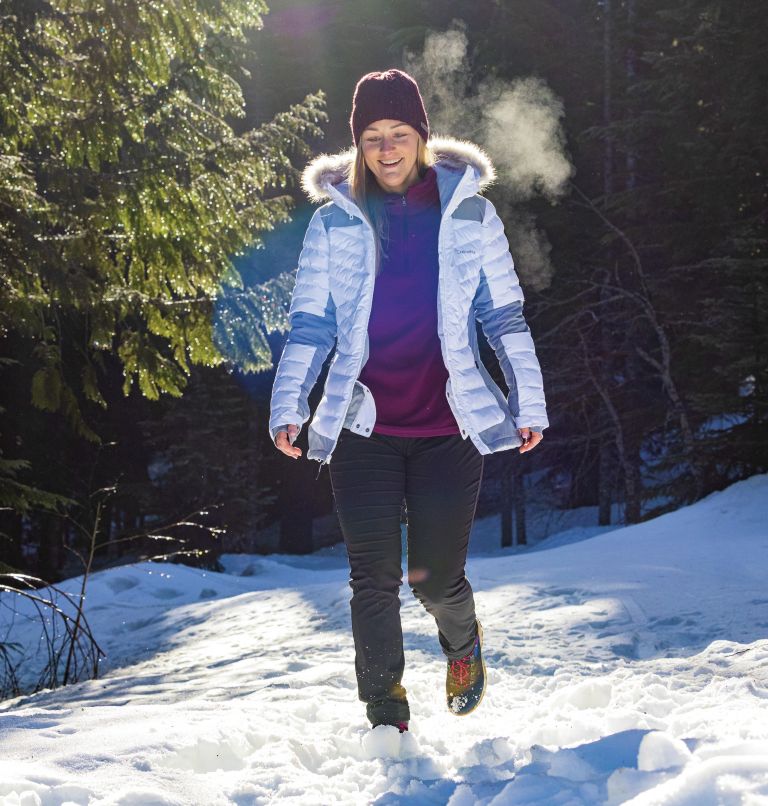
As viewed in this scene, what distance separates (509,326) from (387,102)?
93 cm

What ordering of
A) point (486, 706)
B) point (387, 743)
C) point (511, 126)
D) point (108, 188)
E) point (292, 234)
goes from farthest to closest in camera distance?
point (292, 234) < point (511, 126) < point (108, 188) < point (486, 706) < point (387, 743)

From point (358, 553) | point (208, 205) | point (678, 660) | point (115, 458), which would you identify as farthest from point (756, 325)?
point (115, 458)

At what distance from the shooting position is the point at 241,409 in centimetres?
1970

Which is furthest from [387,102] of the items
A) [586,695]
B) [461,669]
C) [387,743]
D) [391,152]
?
[586,695]

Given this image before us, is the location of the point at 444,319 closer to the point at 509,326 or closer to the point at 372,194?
the point at 509,326

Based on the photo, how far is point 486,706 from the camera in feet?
13.0

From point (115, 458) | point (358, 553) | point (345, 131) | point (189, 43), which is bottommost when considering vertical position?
point (358, 553)

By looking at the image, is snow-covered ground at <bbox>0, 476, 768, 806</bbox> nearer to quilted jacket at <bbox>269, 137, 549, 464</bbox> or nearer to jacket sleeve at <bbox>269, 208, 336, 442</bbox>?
quilted jacket at <bbox>269, 137, 549, 464</bbox>

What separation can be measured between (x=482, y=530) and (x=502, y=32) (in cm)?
1247

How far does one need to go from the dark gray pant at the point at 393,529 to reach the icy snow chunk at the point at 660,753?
0.93 meters

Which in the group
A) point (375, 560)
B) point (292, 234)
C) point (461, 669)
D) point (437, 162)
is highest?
point (292, 234)

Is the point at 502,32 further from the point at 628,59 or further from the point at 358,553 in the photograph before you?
the point at 358,553

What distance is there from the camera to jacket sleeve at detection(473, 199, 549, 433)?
343cm

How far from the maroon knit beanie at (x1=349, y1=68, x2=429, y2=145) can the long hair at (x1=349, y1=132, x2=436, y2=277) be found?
8 cm
